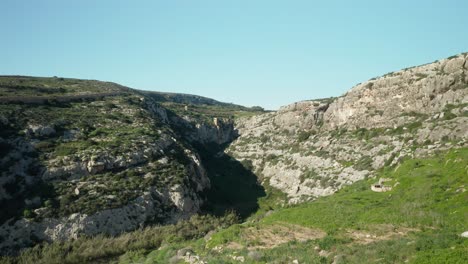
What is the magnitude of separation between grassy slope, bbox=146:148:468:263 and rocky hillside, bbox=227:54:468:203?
1376cm

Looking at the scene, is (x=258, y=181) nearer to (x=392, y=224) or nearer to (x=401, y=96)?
(x=401, y=96)

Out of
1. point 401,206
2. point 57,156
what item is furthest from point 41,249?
point 401,206

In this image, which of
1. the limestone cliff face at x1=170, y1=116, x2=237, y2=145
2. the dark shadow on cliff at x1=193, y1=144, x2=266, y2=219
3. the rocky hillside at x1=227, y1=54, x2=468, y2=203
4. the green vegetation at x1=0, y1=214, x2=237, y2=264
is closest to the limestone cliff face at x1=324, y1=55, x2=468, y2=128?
the rocky hillside at x1=227, y1=54, x2=468, y2=203

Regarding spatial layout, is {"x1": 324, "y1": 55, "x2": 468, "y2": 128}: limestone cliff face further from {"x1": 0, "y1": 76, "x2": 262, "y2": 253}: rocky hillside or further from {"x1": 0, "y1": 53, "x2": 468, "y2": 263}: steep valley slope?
{"x1": 0, "y1": 76, "x2": 262, "y2": 253}: rocky hillside

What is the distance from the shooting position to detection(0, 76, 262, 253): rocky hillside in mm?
50844

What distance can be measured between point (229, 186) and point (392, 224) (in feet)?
212

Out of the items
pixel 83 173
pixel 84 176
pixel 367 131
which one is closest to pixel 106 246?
pixel 84 176

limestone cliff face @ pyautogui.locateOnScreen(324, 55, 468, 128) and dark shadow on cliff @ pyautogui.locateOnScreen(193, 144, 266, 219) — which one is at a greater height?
limestone cliff face @ pyautogui.locateOnScreen(324, 55, 468, 128)

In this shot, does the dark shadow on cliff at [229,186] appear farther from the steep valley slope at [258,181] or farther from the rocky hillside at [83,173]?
the rocky hillside at [83,173]

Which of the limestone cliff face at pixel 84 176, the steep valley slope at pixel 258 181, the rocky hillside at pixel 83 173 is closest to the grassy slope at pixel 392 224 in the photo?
the steep valley slope at pixel 258 181

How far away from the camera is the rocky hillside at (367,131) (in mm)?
61094

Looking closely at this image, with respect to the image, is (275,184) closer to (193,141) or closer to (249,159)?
(249,159)

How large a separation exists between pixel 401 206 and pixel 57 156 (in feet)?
194

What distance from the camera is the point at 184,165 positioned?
76062 mm
